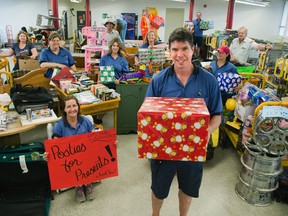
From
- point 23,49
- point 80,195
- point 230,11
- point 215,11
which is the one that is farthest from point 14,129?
point 215,11

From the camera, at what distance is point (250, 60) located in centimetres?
593

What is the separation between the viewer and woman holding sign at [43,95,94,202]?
8.28 feet

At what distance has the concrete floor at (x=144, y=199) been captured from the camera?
8.41ft

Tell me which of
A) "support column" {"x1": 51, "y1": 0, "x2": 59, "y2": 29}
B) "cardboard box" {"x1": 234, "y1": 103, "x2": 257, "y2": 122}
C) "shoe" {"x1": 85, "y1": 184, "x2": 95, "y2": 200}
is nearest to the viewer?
"shoe" {"x1": 85, "y1": 184, "x2": 95, "y2": 200}

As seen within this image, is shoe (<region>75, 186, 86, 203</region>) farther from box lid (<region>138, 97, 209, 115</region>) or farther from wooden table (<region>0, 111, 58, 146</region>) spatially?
box lid (<region>138, 97, 209, 115</region>)

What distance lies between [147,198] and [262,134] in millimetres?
1311

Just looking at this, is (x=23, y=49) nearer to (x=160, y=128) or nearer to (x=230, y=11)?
(x=160, y=128)

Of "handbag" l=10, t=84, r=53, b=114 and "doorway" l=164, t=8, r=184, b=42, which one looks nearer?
"handbag" l=10, t=84, r=53, b=114

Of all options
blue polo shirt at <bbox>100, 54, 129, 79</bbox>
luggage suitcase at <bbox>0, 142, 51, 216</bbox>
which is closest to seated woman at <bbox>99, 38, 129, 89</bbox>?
blue polo shirt at <bbox>100, 54, 129, 79</bbox>

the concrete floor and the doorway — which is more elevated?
the doorway

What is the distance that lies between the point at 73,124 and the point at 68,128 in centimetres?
6

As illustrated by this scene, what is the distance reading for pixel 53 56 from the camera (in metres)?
4.05

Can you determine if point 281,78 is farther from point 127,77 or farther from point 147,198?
point 147,198

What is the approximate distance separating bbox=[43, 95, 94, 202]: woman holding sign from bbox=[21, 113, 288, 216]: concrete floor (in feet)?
0.30
